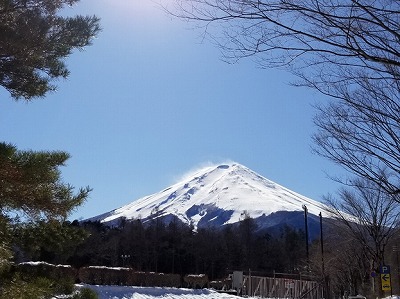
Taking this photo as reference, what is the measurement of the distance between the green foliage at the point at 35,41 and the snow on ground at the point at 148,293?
342 inches

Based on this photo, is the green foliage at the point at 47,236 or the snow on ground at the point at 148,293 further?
the snow on ground at the point at 148,293

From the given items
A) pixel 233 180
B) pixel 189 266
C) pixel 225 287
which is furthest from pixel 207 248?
pixel 233 180

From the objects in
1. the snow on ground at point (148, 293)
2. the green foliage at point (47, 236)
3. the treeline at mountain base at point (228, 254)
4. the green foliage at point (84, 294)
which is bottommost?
the snow on ground at point (148, 293)

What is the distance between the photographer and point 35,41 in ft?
21.4

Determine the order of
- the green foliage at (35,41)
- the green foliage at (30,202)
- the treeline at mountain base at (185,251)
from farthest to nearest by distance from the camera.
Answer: the treeline at mountain base at (185,251), the green foliage at (35,41), the green foliage at (30,202)

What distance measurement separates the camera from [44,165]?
5.84 m

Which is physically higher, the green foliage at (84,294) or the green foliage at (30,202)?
the green foliage at (30,202)

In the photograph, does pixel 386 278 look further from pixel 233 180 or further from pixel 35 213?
pixel 233 180

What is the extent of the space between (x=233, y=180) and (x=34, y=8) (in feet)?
618

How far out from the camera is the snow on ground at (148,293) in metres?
17.1

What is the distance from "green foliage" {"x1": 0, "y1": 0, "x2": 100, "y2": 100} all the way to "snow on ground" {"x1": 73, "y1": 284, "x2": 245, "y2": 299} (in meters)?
8.69

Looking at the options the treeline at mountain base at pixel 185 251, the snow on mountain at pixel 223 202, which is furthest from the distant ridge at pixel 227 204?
the treeline at mountain base at pixel 185 251

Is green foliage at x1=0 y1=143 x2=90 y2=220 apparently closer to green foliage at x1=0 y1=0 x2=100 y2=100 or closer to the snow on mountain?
green foliage at x1=0 y1=0 x2=100 y2=100

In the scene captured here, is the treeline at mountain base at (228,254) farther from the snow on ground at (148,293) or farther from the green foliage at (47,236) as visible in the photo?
the green foliage at (47,236)
